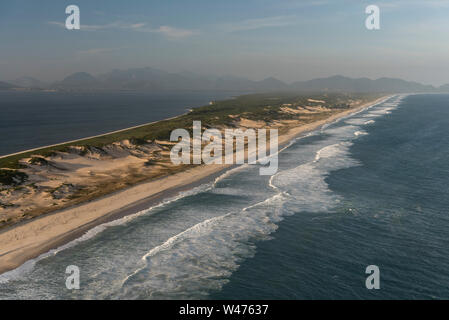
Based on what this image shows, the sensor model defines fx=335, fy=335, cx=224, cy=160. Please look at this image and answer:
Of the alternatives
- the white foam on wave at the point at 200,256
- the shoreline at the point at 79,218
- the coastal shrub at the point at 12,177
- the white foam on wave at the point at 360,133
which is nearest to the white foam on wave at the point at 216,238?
the white foam on wave at the point at 200,256

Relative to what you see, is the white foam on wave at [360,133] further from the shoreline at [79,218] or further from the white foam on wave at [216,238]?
the shoreline at [79,218]

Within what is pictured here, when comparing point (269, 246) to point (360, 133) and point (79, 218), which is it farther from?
point (360, 133)

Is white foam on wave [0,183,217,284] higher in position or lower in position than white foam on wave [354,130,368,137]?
lower

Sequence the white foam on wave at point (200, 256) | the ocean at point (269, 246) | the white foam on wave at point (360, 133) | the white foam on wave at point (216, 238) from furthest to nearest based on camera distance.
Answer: the white foam on wave at point (360, 133)
the white foam on wave at point (216, 238)
the white foam on wave at point (200, 256)
the ocean at point (269, 246)

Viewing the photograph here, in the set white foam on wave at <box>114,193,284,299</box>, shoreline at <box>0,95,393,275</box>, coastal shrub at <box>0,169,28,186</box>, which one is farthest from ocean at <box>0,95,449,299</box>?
→ coastal shrub at <box>0,169,28,186</box>

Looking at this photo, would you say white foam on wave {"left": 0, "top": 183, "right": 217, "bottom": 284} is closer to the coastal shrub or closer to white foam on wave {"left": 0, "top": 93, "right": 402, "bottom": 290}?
white foam on wave {"left": 0, "top": 93, "right": 402, "bottom": 290}

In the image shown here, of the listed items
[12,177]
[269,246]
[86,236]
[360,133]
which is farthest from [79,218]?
[360,133]
